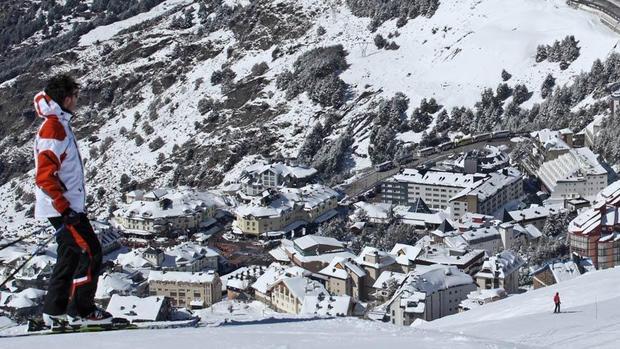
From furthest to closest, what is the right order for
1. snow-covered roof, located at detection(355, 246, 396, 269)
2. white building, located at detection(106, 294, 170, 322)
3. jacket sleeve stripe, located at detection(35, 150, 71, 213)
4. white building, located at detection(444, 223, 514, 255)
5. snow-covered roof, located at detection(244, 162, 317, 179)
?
snow-covered roof, located at detection(244, 162, 317, 179) < white building, located at detection(444, 223, 514, 255) < snow-covered roof, located at detection(355, 246, 396, 269) < white building, located at detection(106, 294, 170, 322) < jacket sleeve stripe, located at detection(35, 150, 71, 213)

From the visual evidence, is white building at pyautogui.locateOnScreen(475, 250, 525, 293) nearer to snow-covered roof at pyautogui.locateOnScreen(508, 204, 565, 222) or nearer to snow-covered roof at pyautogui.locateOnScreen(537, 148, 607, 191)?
snow-covered roof at pyautogui.locateOnScreen(508, 204, 565, 222)

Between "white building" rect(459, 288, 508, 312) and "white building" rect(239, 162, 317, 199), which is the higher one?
"white building" rect(239, 162, 317, 199)

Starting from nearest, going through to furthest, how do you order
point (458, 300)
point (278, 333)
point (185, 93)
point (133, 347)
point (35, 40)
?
1. point (133, 347)
2. point (278, 333)
3. point (458, 300)
4. point (185, 93)
5. point (35, 40)

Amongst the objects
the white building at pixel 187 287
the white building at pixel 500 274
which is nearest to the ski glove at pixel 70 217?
the white building at pixel 500 274

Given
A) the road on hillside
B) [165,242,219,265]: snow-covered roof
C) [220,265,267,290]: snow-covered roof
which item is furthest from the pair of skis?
the road on hillside

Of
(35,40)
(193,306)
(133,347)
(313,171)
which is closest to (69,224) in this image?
(133,347)

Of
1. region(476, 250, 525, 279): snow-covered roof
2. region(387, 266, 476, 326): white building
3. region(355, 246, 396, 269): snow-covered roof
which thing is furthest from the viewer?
region(355, 246, 396, 269): snow-covered roof

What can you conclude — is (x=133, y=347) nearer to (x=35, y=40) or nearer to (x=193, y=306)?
(x=193, y=306)
